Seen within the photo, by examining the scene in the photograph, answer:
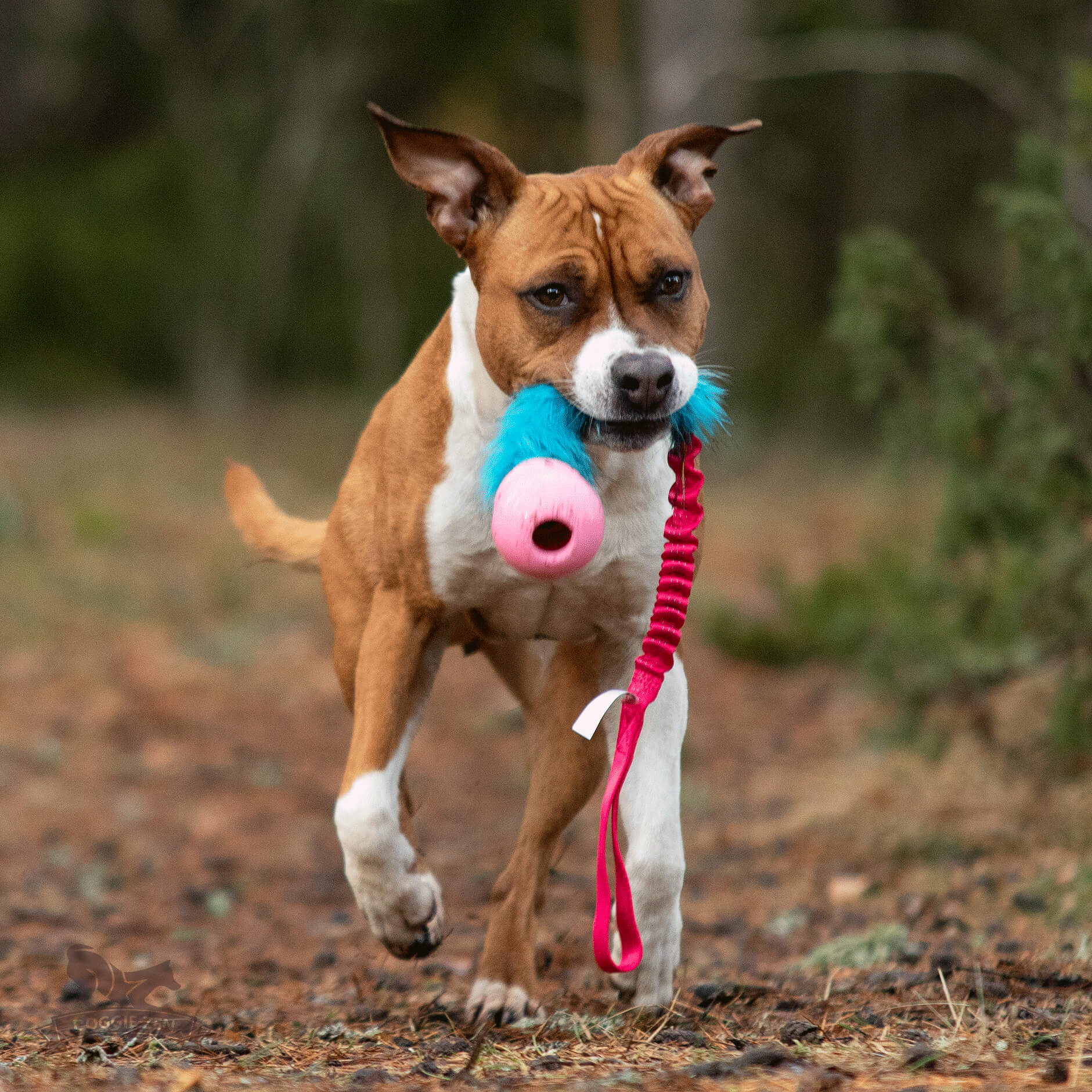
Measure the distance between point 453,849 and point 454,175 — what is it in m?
3.93

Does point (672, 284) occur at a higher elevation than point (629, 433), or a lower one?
higher

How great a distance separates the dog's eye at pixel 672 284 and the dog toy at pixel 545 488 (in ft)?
0.90

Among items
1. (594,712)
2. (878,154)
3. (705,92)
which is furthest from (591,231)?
(878,154)

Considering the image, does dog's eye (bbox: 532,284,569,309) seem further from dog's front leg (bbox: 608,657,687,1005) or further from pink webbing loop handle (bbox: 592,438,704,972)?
dog's front leg (bbox: 608,657,687,1005)

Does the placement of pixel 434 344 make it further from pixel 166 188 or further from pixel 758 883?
pixel 166 188

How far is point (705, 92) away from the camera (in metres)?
12.7

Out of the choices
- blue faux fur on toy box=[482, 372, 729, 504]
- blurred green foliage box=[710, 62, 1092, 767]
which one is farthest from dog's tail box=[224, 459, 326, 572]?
blurred green foliage box=[710, 62, 1092, 767]

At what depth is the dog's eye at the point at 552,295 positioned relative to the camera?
3.48 metres

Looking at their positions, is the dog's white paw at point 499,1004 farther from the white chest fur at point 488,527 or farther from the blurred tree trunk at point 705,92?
the blurred tree trunk at point 705,92

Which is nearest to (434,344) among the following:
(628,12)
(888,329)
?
(888,329)

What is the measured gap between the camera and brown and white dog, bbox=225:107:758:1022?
3.49 m

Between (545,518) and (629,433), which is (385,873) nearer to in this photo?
(545,518)

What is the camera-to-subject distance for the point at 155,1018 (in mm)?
3619

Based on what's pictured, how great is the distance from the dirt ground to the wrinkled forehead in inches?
45.8
